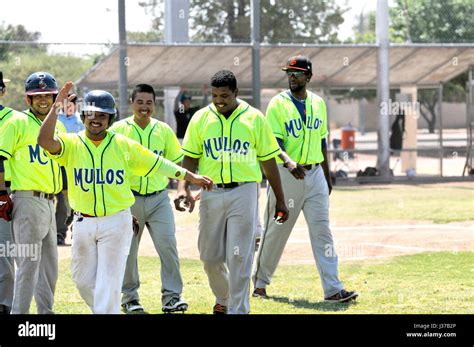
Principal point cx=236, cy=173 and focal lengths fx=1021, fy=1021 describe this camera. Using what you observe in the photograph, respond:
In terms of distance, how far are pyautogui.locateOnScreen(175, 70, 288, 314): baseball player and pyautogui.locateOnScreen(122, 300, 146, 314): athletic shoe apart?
110 cm

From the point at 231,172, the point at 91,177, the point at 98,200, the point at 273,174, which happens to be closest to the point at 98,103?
the point at 91,177

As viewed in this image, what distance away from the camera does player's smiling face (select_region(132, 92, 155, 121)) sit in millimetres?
9500

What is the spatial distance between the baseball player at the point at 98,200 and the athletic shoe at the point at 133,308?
1727mm

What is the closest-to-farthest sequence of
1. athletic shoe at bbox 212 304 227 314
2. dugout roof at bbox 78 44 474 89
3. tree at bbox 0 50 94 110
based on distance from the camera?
athletic shoe at bbox 212 304 227 314, dugout roof at bbox 78 44 474 89, tree at bbox 0 50 94 110

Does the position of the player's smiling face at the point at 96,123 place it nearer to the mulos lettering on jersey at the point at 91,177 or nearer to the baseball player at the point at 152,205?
the mulos lettering on jersey at the point at 91,177

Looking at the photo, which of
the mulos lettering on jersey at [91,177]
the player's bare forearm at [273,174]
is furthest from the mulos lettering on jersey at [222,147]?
the mulos lettering on jersey at [91,177]

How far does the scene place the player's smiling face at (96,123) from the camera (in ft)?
23.7

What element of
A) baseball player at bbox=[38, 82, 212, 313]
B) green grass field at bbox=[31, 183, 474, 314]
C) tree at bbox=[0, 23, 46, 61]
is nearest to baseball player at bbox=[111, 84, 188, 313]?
green grass field at bbox=[31, 183, 474, 314]

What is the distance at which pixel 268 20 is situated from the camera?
90.7 feet

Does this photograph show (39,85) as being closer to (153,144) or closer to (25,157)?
(25,157)

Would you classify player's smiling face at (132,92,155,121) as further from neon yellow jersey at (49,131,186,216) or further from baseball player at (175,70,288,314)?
neon yellow jersey at (49,131,186,216)

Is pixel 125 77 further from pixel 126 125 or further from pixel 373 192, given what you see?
pixel 126 125
